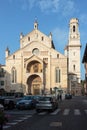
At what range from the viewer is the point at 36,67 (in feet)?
327

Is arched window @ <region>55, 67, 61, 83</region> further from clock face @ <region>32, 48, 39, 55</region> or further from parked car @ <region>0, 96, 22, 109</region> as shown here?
parked car @ <region>0, 96, 22, 109</region>

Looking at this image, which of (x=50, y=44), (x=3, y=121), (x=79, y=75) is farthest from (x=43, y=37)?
(x=3, y=121)

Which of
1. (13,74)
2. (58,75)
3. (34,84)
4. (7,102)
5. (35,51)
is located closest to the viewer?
(7,102)

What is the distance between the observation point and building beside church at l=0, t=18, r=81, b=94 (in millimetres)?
98500

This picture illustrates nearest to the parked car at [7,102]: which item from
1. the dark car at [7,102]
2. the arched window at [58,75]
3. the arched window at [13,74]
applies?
the dark car at [7,102]

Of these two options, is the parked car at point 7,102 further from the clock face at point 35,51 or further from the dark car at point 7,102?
the clock face at point 35,51

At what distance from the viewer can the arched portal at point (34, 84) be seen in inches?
3973

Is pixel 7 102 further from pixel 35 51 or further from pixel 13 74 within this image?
pixel 35 51

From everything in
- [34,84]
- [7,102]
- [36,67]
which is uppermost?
[36,67]

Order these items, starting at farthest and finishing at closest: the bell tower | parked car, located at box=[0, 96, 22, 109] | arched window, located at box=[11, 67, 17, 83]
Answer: the bell tower
arched window, located at box=[11, 67, 17, 83]
parked car, located at box=[0, 96, 22, 109]

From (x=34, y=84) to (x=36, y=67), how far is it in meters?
4.88

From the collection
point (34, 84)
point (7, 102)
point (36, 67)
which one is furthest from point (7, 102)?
point (34, 84)

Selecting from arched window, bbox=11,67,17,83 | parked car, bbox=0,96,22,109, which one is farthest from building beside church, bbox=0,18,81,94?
parked car, bbox=0,96,22,109

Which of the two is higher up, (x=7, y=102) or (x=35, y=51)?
(x=35, y=51)
